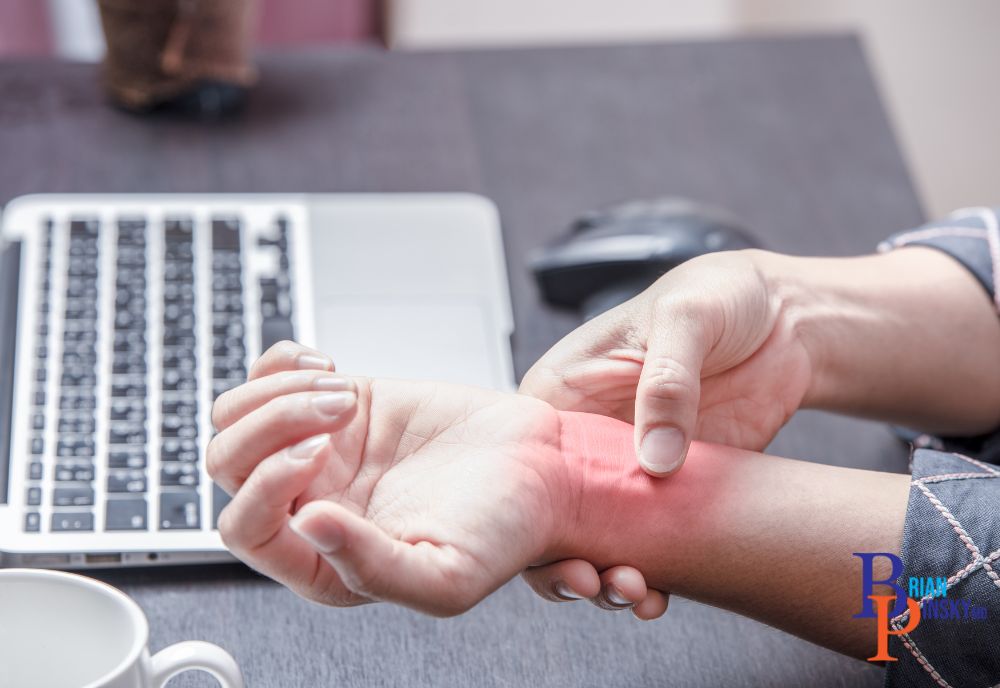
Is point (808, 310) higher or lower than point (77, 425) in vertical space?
higher

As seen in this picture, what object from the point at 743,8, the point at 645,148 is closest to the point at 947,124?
the point at 743,8

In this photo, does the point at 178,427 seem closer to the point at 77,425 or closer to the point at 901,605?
the point at 77,425

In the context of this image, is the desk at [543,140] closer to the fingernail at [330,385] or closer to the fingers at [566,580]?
the fingers at [566,580]

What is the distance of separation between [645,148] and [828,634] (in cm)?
56

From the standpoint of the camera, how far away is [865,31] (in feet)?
6.33

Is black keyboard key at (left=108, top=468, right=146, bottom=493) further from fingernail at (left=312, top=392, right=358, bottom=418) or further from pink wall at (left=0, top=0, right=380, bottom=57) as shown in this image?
pink wall at (left=0, top=0, right=380, bottom=57)

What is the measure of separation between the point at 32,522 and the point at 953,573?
20.6 inches

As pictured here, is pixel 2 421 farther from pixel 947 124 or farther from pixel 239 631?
pixel 947 124

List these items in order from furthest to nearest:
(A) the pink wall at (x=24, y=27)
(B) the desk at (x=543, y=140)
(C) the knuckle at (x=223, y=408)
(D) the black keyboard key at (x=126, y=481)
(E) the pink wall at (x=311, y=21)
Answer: (E) the pink wall at (x=311, y=21) < (A) the pink wall at (x=24, y=27) < (B) the desk at (x=543, y=140) < (D) the black keyboard key at (x=126, y=481) < (C) the knuckle at (x=223, y=408)

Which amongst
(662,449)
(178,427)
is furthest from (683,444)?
(178,427)

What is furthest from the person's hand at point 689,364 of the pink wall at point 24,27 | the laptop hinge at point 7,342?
the pink wall at point 24,27

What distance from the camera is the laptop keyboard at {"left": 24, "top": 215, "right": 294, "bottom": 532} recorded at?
0.67 m

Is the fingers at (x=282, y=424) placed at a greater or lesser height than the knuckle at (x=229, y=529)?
greater

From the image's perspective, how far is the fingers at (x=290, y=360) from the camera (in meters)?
0.57
